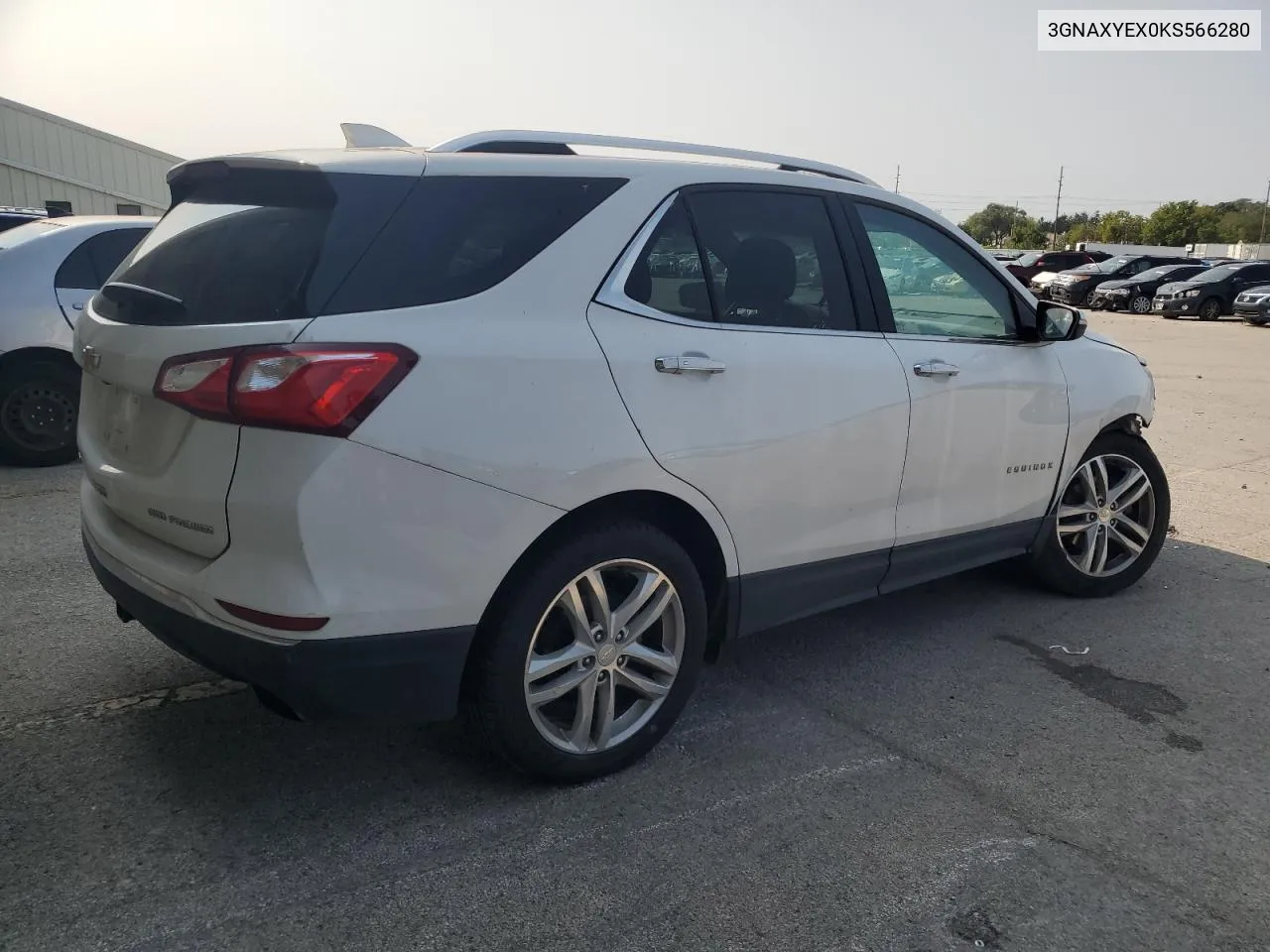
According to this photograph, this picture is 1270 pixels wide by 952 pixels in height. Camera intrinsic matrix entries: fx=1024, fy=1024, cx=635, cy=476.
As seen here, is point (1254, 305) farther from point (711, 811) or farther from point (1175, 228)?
point (1175, 228)

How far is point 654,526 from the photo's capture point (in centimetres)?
309

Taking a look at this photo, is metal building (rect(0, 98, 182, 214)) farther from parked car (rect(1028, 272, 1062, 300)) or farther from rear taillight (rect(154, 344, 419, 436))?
parked car (rect(1028, 272, 1062, 300))

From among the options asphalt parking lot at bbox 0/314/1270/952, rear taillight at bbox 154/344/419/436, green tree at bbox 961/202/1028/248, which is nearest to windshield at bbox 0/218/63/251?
asphalt parking lot at bbox 0/314/1270/952

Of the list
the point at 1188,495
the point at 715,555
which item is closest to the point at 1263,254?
the point at 1188,495

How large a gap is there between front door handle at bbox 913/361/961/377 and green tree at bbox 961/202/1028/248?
104m

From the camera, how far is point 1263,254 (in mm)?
81750

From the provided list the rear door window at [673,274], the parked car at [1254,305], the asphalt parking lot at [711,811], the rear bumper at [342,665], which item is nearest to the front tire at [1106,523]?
the asphalt parking lot at [711,811]

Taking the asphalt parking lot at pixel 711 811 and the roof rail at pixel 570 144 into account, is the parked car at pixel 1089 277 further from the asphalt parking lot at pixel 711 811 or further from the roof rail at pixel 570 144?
the roof rail at pixel 570 144

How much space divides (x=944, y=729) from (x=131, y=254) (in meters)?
3.10

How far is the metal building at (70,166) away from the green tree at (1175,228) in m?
95.8

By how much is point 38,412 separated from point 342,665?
17.8 ft

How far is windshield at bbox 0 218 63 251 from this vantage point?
22.3ft

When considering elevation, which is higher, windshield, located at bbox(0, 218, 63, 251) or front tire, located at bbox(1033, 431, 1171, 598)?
windshield, located at bbox(0, 218, 63, 251)

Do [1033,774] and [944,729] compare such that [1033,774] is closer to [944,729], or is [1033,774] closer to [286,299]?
[944,729]
